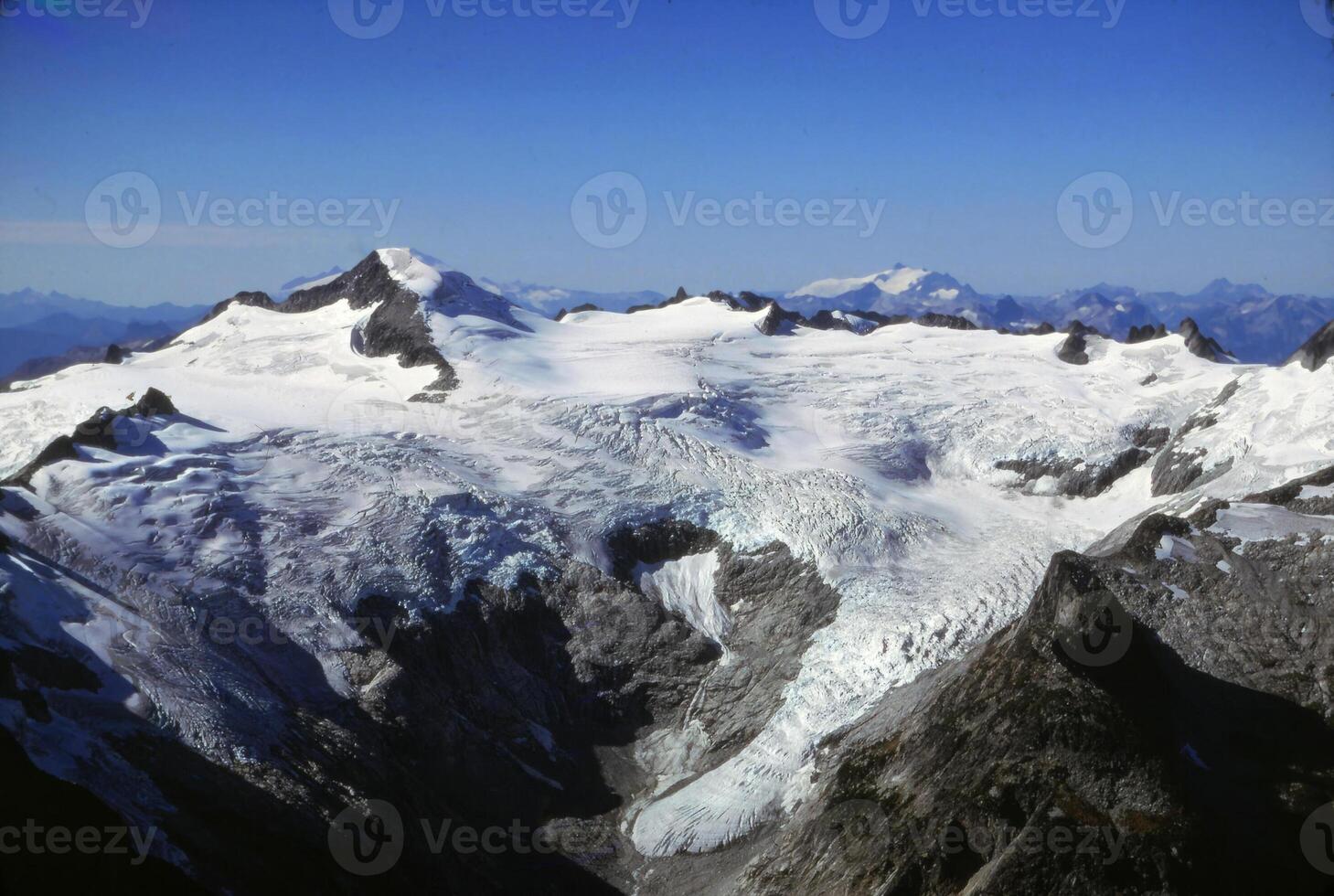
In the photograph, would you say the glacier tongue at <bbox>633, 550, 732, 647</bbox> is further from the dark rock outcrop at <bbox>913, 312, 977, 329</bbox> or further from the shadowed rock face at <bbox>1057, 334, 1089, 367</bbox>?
the dark rock outcrop at <bbox>913, 312, 977, 329</bbox>

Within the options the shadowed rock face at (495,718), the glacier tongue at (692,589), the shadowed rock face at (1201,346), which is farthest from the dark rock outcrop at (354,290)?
the shadowed rock face at (1201,346)

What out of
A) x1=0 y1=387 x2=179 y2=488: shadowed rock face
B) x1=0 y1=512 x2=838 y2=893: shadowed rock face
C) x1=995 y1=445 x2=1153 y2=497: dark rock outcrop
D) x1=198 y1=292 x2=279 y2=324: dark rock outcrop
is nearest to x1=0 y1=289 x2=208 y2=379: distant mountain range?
x1=198 y1=292 x2=279 y2=324: dark rock outcrop

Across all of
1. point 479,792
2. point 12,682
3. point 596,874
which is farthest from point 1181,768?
point 12,682

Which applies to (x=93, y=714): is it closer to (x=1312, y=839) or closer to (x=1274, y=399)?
(x=1312, y=839)

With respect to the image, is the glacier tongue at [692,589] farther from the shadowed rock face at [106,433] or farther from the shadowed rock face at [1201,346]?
the shadowed rock face at [1201,346]

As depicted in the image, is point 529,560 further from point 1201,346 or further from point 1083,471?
point 1201,346

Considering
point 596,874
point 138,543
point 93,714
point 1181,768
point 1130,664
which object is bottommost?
point 596,874
